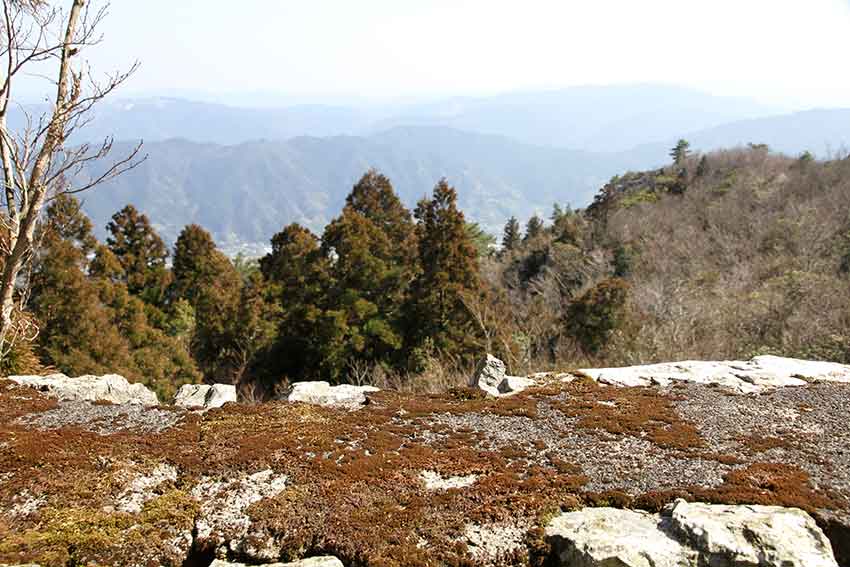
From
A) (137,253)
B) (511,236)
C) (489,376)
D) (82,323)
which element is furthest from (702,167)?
(82,323)

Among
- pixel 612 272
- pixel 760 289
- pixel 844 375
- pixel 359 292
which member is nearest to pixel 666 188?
pixel 612 272

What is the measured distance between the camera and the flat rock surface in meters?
5.73

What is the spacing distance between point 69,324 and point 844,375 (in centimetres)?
1991

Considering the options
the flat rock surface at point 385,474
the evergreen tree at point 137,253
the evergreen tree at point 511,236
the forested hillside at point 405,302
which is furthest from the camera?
the evergreen tree at point 511,236

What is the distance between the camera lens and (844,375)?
11.2 meters

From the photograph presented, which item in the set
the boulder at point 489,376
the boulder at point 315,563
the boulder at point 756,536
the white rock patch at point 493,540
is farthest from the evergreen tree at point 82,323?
the boulder at point 756,536

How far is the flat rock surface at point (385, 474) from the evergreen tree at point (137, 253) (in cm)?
1578

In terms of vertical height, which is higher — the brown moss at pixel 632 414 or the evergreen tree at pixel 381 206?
the evergreen tree at pixel 381 206

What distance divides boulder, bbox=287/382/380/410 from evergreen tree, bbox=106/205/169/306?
16.8 m

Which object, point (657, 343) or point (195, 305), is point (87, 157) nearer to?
point (657, 343)

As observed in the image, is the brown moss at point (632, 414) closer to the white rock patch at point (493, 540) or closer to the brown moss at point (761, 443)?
the brown moss at point (761, 443)

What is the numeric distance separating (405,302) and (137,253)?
13.4m

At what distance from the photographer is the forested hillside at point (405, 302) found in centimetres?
1702

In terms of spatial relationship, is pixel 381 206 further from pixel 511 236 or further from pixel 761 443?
pixel 761 443
